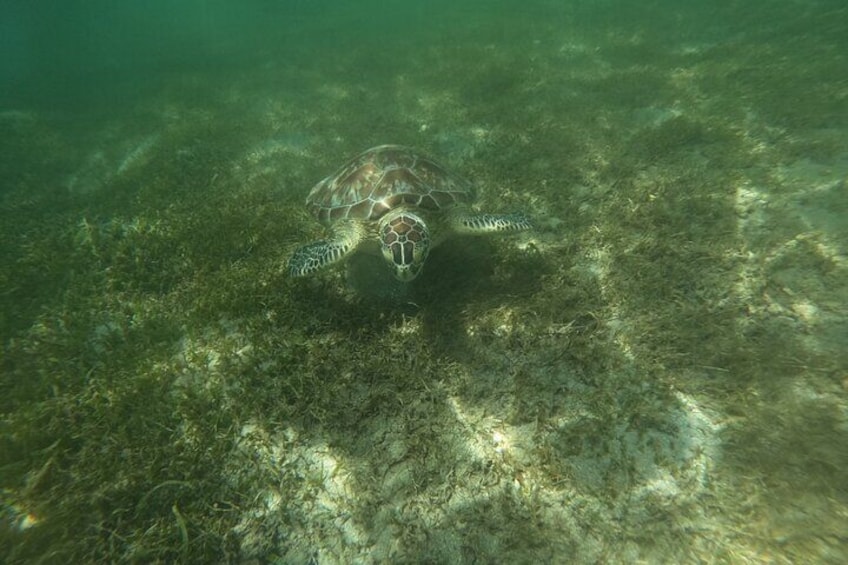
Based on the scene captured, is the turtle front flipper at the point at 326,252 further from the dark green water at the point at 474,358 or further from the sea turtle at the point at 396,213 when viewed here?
the dark green water at the point at 474,358

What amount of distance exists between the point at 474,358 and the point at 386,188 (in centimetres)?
273

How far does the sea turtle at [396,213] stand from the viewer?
440 centimetres

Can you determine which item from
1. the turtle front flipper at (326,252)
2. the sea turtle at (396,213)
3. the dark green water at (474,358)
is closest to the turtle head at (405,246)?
the sea turtle at (396,213)

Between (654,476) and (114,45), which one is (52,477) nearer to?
(654,476)

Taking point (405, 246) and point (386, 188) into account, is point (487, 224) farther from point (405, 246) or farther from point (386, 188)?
point (386, 188)

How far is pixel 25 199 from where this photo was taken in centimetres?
855

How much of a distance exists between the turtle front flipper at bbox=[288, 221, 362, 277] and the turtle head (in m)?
0.59

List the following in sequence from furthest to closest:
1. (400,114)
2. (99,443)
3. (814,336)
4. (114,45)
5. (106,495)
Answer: (114,45) → (400,114) → (814,336) → (99,443) → (106,495)

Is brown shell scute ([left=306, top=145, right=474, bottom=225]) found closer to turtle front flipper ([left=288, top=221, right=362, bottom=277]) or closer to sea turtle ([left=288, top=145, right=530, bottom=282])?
sea turtle ([left=288, top=145, right=530, bottom=282])

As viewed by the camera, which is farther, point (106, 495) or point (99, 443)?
point (99, 443)

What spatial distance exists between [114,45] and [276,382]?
42911 millimetres

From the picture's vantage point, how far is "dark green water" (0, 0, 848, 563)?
2773 mm

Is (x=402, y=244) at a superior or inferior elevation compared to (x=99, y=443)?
superior

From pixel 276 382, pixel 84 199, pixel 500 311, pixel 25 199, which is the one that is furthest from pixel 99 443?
pixel 25 199
